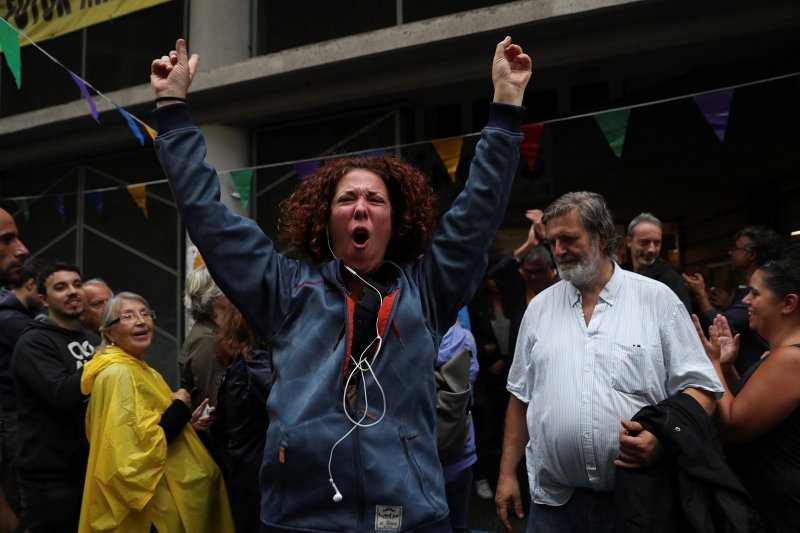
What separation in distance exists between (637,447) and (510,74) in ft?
4.89

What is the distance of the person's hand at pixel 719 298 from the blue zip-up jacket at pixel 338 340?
16.8 ft

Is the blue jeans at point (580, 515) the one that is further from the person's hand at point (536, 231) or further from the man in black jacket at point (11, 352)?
the man in black jacket at point (11, 352)

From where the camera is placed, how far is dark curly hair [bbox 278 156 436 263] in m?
2.13

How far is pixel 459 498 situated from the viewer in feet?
13.0

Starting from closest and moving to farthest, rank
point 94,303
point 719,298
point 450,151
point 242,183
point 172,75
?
point 172,75
point 94,303
point 719,298
point 450,151
point 242,183

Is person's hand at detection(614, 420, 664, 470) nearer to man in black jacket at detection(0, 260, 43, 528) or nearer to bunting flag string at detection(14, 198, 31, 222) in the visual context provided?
man in black jacket at detection(0, 260, 43, 528)

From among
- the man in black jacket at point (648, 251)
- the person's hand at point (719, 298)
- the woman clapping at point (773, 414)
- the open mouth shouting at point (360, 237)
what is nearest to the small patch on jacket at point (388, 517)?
the open mouth shouting at point (360, 237)

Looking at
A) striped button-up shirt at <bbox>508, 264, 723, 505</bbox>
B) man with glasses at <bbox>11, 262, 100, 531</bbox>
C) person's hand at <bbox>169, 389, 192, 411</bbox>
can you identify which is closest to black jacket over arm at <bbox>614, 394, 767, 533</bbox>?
striped button-up shirt at <bbox>508, 264, 723, 505</bbox>

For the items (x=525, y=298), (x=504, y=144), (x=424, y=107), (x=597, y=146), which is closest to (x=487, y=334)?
(x=525, y=298)

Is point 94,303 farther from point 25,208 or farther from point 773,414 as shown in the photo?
point 25,208

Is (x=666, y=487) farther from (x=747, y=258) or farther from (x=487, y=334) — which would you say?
(x=487, y=334)

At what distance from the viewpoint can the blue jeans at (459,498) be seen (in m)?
3.94

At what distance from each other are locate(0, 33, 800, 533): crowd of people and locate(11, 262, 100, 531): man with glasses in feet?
0.04

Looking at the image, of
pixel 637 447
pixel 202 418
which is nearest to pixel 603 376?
pixel 637 447
